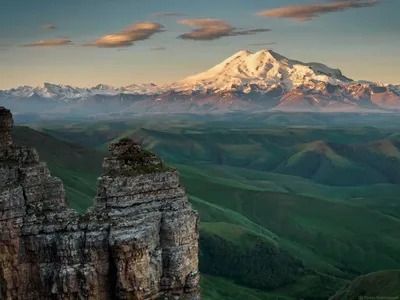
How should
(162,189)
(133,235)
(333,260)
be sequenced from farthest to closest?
1. (333,260)
2. (162,189)
3. (133,235)

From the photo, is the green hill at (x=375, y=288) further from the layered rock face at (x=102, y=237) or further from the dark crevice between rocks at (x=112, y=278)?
the dark crevice between rocks at (x=112, y=278)

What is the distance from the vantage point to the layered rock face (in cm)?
3994

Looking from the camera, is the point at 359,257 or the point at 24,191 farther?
the point at 359,257

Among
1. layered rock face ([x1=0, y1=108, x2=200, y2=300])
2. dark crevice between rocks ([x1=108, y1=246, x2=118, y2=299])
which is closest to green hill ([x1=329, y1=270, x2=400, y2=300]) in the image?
layered rock face ([x1=0, y1=108, x2=200, y2=300])

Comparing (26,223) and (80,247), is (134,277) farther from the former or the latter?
(26,223)

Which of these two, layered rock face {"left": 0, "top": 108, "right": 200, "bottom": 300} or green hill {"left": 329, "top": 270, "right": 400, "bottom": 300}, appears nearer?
layered rock face {"left": 0, "top": 108, "right": 200, "bottom": 300}

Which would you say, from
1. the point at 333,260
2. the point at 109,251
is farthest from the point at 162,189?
the point at 333,260

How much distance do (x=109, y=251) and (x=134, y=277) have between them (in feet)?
8.29

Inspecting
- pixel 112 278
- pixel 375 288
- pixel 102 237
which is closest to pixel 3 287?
pixel 112 278

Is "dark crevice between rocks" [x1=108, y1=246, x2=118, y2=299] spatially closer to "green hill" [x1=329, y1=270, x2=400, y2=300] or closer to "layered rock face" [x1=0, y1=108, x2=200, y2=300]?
"layered rock face" [x1=0, y1=108, x2=200, y2=300]

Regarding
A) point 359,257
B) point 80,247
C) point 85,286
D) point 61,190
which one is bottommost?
point 359,257

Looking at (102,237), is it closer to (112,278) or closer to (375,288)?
(112,278)

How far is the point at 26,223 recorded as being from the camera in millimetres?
40719

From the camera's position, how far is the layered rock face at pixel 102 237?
39.9m
